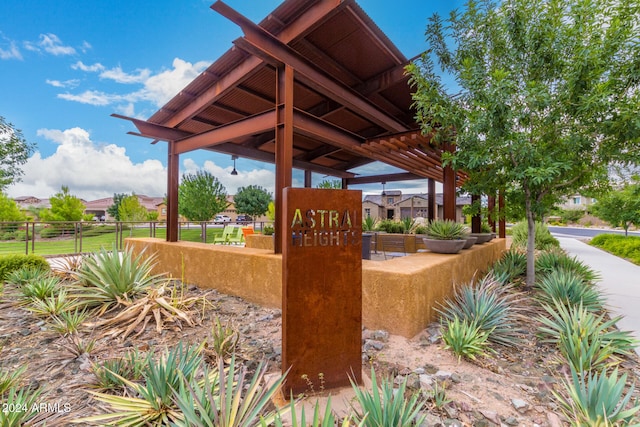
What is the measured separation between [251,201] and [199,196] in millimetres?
15335

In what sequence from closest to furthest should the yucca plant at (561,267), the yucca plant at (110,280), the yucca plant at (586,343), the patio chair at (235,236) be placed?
the yucca plant at (586,343)
the yucca plant at (110,280)
the yucca plant at (561,267)
the patio chair at (235,236)

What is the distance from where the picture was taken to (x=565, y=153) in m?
4.29

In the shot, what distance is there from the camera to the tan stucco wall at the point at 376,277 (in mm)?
3270

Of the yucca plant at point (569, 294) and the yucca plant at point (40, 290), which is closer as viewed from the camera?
the yucca plant at point (569, 294)

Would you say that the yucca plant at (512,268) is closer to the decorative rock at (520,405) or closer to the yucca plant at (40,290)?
the decorative rock at (520,405)

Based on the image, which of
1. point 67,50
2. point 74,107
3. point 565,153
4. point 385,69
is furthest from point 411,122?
point 74,107

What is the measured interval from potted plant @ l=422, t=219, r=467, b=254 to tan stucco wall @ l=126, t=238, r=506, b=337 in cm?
15

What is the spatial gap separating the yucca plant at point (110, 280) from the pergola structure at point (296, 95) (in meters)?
2.28

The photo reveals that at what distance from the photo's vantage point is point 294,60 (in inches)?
178

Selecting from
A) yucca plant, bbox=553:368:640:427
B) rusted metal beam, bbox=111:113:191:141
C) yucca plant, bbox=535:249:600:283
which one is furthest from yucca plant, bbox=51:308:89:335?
yucca plant, bbox=535:249:600:283

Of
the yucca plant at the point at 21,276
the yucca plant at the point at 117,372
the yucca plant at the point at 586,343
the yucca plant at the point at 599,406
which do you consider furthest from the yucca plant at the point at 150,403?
the yucca plant at the point at 21,276

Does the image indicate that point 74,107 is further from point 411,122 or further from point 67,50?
point 411,122

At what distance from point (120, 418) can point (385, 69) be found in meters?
6.70

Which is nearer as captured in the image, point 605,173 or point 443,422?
point 443,422
